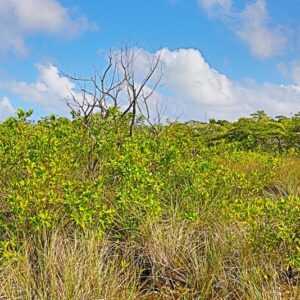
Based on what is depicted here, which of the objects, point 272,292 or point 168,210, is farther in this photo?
point 168,210

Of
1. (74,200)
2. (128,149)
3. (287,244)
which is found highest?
(128,149)

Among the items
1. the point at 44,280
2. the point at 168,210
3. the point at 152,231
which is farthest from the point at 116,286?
the point at 168,210

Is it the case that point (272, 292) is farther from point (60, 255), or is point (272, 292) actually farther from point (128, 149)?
point (128, 149)

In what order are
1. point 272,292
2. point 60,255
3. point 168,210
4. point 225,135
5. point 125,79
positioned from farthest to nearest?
point 225,135, point 125,79, point 168,210, point 60,255, point 272,292

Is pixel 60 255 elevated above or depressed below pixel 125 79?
below

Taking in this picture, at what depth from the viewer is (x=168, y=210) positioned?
559 cm

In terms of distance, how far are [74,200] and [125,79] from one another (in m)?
4.24

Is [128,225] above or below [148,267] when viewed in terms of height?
above

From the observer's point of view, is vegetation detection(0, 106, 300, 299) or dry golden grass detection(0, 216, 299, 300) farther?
vegetation detection(0, 106, 300, 299)

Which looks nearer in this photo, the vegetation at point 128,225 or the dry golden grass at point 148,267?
the dry golden grass at point 148,267

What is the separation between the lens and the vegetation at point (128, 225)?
4191 millimetres

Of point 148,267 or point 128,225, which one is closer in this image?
point 148,267

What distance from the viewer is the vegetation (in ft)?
13.8

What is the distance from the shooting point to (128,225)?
512 cm
